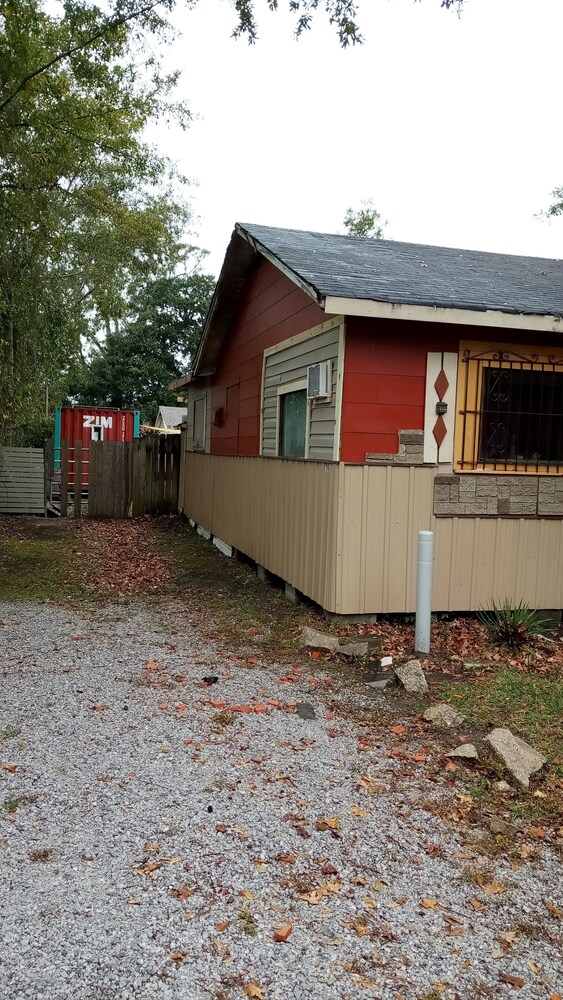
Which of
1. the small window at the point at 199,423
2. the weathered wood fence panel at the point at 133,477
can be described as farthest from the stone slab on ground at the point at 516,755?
the weathered wood fence panel at the point at 133,477

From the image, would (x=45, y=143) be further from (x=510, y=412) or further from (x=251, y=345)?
(x=510, y=412)

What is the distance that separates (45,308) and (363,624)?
781cm

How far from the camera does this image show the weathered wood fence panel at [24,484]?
48.1ft

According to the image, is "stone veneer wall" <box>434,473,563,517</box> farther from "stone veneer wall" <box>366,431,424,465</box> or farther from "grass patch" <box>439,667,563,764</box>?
"grass patch" <box>439,667,563,764</box>

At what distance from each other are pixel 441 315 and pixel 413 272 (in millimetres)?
1405

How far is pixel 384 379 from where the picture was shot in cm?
617

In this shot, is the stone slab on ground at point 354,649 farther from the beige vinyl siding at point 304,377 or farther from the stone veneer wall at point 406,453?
the beige vinyl siding at point 304,377

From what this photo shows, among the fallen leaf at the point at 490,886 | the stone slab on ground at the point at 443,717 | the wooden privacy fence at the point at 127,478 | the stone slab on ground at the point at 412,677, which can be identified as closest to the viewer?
the fallen leaf at the point at 490,886

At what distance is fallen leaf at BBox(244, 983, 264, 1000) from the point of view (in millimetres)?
2197

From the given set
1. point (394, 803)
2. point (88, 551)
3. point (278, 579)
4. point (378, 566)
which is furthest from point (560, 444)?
point (88, 551)

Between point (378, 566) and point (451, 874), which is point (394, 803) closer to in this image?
point (451, 874)

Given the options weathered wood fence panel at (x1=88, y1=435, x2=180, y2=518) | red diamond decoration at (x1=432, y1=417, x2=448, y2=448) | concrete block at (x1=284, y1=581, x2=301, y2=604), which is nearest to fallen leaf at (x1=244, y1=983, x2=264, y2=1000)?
red diamond decoration at (x1=432, y1=417, x2=448, y2=448)

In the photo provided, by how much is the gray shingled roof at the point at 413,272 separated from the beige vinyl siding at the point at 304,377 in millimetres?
570

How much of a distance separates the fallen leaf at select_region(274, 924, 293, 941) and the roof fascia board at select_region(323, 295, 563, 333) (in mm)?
4215
